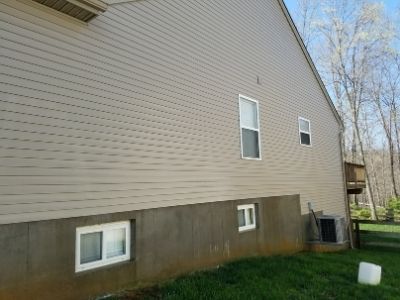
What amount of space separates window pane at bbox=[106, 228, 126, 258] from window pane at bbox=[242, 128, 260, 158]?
14.0 feet

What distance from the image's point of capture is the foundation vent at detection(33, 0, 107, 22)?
515 centimetres

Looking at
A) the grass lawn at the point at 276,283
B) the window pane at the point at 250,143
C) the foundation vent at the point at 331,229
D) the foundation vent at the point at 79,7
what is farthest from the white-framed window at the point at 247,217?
the foundation vent at the point at 79,7

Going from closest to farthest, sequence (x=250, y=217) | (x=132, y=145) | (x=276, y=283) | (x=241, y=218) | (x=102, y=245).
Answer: (x=102, y=245), (x=132, y=145), (x=276, y=283), (x=241, y=218), (x=250, y=217)

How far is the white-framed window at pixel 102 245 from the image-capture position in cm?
527

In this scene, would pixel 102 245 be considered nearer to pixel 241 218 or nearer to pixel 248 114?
pixel 241 218

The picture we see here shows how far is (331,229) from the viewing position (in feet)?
39.4

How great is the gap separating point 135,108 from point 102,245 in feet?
7.15

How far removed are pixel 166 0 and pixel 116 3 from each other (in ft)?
5.02

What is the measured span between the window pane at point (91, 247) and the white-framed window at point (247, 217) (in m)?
4.03

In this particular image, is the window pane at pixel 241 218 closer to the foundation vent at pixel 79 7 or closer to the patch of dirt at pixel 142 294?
the patch of dirt at pixel 142 294

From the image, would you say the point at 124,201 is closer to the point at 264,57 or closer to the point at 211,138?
the point at 211,138

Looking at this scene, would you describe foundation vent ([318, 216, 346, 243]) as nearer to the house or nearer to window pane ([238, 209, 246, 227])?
the house

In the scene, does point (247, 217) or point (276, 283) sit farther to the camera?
point (247, 217)

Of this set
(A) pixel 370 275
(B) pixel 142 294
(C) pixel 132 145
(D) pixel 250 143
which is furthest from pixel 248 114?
(B) pixel 142 294
